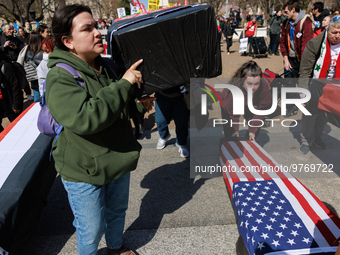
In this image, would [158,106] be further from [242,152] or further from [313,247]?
[313,247]

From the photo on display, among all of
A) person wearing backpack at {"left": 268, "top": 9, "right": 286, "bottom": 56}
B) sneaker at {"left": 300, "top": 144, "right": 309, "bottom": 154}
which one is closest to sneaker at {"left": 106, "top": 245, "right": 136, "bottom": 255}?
sneaker at {"left": 300, "top": 144, "right": 309, "bottom": 154}

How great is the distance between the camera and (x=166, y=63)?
1792 mm

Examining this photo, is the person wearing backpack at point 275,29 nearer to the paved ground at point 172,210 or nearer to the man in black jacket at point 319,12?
the man in black jacket at point 319,12

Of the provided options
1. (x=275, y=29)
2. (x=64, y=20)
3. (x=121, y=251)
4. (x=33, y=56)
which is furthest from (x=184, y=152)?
(x=275, y=29)

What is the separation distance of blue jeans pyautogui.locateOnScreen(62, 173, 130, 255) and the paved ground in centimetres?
51

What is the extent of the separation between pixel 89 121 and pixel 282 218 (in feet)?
4.90

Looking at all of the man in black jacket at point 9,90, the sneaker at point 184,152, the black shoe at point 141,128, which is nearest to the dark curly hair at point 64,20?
the sneaker at point 184,152

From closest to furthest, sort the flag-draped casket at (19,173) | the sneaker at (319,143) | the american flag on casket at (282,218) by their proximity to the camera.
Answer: the american flag on casket at (282,218) < the flag-draped casket at (19,173) < the sneaker at (319,143)

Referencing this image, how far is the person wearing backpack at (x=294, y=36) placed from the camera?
15.3 feet

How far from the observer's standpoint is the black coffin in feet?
5.49

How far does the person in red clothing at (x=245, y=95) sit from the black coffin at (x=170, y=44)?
137 centimetres

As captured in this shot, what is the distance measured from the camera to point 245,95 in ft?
10.9

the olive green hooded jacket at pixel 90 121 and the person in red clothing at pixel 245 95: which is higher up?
the olive green hooded jacket at pixel 90 121

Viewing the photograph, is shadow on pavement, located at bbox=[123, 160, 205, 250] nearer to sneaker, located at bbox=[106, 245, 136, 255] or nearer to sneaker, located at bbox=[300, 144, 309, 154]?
sneaker, located at bbox=[106, 245, 136, 255]
